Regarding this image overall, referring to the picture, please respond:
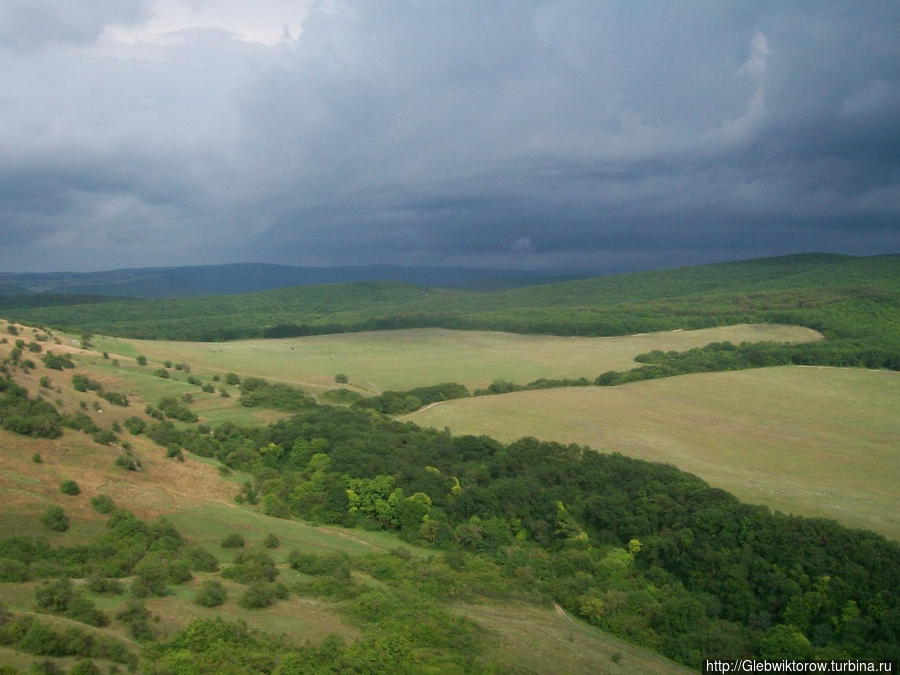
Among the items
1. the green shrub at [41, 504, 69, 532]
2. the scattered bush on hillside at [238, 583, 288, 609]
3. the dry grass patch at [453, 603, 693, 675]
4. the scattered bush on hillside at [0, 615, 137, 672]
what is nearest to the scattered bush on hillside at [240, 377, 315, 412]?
the green shrub at [41, 504, 69, 532]

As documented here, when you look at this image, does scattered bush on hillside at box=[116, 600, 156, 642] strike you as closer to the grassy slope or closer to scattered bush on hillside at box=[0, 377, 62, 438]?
the grassy slope

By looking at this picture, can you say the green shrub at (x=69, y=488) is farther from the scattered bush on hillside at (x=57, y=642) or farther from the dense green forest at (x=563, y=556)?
the scattered bush on hillside at (x=57, y=642)

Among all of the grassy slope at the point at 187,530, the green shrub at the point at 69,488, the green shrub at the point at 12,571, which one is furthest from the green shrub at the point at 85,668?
the green shrub at the point at 69,488

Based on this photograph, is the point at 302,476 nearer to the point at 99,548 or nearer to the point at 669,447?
the point at 99,548

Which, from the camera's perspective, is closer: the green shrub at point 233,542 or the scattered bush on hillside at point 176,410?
the green shrub at point 233,542

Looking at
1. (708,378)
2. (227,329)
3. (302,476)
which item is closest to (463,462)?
(302,476)

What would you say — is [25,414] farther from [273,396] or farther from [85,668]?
[85,668]

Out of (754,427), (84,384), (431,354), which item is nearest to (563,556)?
(754,427)

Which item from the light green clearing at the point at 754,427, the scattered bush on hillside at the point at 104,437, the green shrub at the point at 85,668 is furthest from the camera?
the scattered bush on hillside at the point at 104,437
